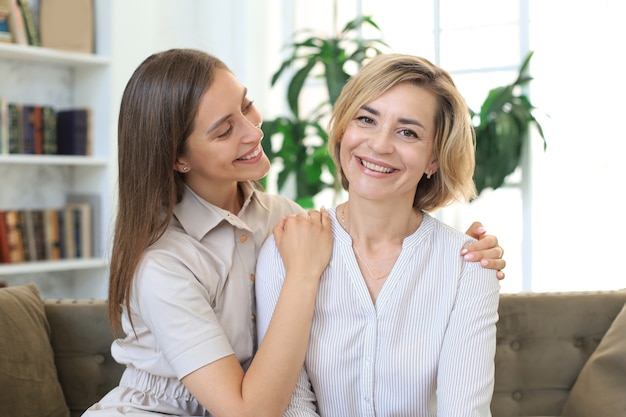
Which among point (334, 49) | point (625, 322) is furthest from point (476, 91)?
point (625, 322)

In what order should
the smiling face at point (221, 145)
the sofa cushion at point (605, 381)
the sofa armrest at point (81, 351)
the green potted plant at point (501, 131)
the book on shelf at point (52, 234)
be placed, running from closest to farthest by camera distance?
1. the smiling face at point (221, 145)
2. the sofa cushion at point (605, 381)
3. the sofa armrest at point (81, 351)
4. the green potted plant at point (501, 131)
5. the book on shelf at point (52, 234)

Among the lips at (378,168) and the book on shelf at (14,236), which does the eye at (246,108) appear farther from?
the book on shelf at (14,236)

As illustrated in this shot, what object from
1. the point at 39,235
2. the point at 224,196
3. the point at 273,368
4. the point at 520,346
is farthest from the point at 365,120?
the point at 39,235

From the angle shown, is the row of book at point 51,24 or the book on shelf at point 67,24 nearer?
the row of book at point 51,24

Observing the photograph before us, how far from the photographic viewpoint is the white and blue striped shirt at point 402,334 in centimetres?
178

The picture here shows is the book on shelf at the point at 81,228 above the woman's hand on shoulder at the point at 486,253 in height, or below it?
below

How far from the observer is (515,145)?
12.9ft

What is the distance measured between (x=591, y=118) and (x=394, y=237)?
249cm

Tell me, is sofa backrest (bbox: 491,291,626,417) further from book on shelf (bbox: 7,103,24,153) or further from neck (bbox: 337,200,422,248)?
book on shelf (bbox: 7,103,24,153)

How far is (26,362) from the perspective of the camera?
2.11 meters

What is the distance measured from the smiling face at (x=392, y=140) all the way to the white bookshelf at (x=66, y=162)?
8.88 feet

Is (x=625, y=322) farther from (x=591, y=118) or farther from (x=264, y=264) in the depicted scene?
(x=591, y=118)

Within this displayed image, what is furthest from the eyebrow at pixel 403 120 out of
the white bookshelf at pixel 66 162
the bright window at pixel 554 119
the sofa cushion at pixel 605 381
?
the white bookshelf at pixel 66 162

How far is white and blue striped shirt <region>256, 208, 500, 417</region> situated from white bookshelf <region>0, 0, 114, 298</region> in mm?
2633
